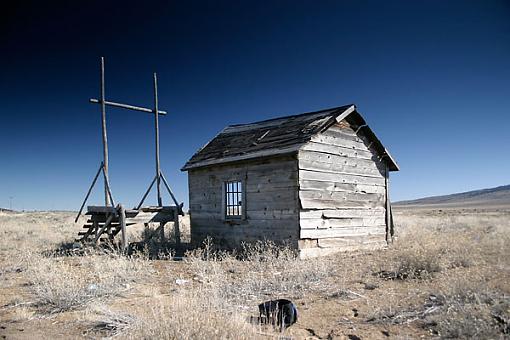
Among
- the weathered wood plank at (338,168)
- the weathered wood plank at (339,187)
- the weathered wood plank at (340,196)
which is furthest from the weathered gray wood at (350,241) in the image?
the weathered wood plank at (338,168)

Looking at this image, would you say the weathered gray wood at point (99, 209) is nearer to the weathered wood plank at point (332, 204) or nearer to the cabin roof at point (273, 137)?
the cabin roof at point (273, 137)

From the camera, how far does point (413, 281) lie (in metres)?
6.79

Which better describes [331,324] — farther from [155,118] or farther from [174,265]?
[155,118]

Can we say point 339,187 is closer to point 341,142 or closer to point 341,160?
point 341,160

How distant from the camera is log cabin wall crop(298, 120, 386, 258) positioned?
34.0 ft

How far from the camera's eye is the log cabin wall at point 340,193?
10.4 m

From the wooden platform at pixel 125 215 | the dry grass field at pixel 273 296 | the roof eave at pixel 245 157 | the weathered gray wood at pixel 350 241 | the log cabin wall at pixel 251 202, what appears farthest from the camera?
the wooden platform at pixel 125 215

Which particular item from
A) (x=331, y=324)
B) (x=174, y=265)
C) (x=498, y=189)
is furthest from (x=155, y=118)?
(x=498, y=189)

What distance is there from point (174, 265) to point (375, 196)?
7.20 meters

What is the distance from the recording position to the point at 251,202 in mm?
11336

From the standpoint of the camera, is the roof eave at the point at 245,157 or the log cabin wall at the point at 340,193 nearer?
the roof eave at the point at 245,157

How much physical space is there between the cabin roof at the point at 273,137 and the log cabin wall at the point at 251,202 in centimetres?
30

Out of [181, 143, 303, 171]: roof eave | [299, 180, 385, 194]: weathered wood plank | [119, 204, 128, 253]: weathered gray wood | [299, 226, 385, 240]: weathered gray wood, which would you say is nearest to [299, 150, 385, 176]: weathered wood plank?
[181, 143, 303, 171]: roof eave

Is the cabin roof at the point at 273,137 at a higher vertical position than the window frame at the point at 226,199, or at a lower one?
higher
